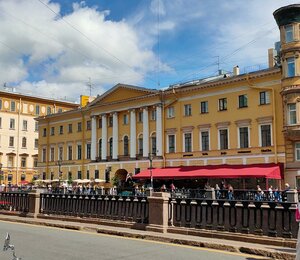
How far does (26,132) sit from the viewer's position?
84.0 meters

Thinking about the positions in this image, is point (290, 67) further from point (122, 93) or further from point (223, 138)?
point (122, 93)

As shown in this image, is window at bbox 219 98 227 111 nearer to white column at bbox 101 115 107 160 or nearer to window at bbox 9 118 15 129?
white column at bbox 101 115 107 160

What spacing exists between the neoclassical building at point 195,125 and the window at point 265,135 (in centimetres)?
9

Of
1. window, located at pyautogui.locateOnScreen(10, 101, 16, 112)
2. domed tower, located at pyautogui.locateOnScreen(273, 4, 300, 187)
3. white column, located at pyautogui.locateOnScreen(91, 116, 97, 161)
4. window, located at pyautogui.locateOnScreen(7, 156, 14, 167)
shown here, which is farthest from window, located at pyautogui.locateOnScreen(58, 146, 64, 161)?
domed tower, located at pyautogui.locateOnScreen(273, 4, 300, 187)

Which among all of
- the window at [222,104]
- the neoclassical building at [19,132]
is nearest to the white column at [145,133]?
the window at [222,104]

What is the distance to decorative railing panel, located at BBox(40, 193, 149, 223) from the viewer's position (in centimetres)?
1448

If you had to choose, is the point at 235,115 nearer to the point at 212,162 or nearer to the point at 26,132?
the point at 212,162

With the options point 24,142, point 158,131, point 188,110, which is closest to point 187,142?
point 188,110

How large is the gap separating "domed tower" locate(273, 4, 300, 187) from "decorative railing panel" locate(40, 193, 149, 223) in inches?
937

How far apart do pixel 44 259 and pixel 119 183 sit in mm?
42351

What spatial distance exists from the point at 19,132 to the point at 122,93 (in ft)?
124

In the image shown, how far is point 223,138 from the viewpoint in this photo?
41.9 m

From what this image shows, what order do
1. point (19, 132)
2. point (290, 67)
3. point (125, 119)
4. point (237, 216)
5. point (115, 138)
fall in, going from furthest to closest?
point (19, 132) < point (115, 138) < point (125, 119) < point (290, 67) < point (237, 216)

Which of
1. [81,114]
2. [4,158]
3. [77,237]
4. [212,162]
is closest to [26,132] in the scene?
[4,158]
